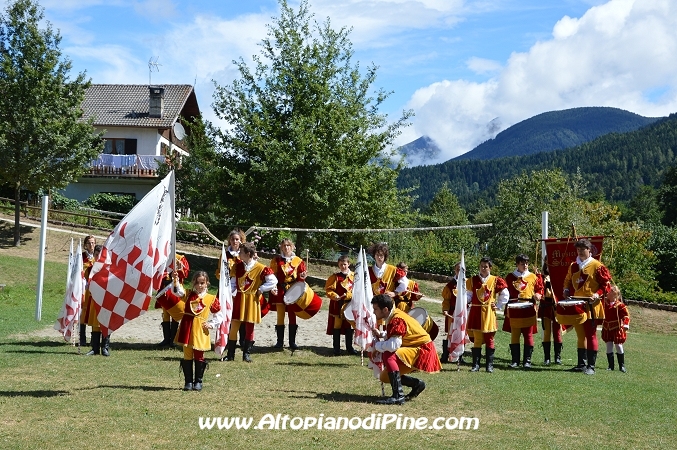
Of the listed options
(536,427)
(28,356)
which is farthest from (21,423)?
(536,427)

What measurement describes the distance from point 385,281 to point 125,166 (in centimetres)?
3772

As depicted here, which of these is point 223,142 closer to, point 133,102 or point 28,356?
point 28,356

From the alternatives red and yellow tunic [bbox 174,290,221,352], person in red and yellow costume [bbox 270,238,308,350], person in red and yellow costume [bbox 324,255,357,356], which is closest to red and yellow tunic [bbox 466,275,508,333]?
person in red and yellow costume [bbox 324,255,357,356]

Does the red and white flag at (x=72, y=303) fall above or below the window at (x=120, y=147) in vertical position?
below

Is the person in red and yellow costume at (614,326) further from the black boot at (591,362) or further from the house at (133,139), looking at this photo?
the house at (133,139)

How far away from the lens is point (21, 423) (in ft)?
26.0

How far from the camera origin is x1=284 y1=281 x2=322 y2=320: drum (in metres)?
13.5

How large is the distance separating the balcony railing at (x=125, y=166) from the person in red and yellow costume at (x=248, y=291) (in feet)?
118

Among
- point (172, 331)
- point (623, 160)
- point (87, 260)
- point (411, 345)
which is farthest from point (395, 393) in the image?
point (623, 160)

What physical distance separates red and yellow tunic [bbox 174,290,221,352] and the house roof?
39881mm

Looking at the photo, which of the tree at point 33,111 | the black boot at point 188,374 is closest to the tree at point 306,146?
the tree at point 33,111

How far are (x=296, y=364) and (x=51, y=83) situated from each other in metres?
22.7

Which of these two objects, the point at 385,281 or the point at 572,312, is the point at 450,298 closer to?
the point at 385,281

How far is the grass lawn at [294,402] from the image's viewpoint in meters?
7.61
